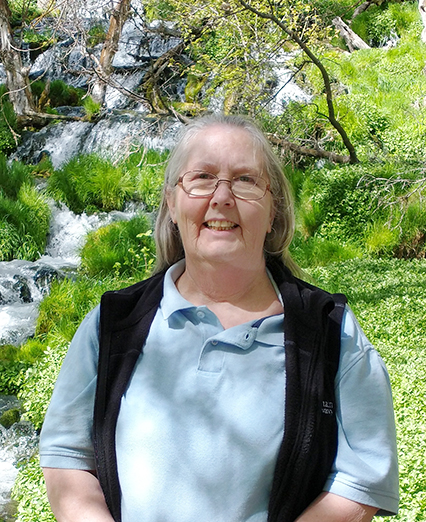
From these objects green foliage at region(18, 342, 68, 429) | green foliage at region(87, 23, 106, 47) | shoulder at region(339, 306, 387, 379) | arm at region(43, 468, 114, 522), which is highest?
shoulder at region(339, 306, 387, 379)

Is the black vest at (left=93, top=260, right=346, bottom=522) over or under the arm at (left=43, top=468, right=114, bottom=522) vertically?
over

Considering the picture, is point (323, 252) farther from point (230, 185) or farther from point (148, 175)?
point (230, 185)

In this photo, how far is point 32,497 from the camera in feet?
11.3

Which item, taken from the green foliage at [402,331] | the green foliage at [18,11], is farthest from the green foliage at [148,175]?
the green foliage at [18,11]

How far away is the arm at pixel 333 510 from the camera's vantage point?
1438 millimetres

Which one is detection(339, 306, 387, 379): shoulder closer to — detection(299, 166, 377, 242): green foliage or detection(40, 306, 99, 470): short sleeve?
detection(40, 306, 99, 470): short sleeve

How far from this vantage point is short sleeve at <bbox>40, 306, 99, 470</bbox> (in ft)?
5.03

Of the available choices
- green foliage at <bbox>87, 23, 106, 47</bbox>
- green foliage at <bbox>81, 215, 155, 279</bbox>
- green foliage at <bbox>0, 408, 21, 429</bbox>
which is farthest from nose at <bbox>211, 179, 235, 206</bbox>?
green foliage at <bbox>87, 23, 106, 47</bbox>

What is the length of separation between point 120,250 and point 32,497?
14.8 ft

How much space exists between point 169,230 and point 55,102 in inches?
531

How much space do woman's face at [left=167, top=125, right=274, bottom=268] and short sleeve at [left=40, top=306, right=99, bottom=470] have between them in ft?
1.34

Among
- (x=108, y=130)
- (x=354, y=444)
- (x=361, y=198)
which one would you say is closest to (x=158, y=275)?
(x=354, y=444)

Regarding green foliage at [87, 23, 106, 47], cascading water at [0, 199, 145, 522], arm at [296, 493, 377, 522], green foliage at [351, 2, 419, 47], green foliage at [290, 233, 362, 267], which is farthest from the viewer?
green foliage at [351, 2, 419, 47]

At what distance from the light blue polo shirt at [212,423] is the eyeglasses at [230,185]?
321 millimetres
